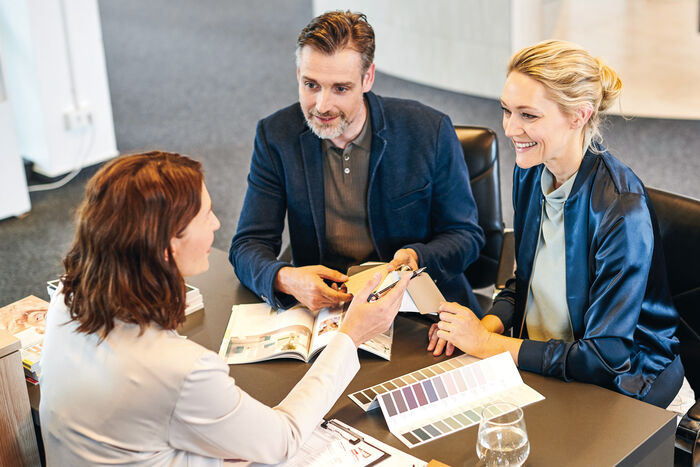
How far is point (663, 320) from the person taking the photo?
2.00 meters

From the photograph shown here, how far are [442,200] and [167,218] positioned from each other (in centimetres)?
124

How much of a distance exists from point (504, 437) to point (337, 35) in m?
1.35

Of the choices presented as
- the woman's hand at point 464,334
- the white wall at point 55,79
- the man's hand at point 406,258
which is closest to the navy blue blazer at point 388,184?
the man's hand at point 406,258

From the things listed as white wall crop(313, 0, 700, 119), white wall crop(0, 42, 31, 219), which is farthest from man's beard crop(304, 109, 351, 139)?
white wall crop(313, 0, 700, 119)

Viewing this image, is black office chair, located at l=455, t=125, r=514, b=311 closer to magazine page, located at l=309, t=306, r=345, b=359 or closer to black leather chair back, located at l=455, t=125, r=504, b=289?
black leather chair back, located at l=455, t=125, r=504, b=289

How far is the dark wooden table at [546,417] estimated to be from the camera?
1544mm

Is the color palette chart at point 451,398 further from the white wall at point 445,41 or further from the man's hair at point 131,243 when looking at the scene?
the white wall at point 445,41

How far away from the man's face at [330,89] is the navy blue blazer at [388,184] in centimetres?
8

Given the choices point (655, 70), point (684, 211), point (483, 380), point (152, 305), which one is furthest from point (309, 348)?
point (655, 70)

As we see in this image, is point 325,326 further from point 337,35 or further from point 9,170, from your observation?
point 9,170

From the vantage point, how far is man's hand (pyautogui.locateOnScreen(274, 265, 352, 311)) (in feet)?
6.75

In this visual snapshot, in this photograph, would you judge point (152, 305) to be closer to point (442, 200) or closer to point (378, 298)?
point (378, 298)

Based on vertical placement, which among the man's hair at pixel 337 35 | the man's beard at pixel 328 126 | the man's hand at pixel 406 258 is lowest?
the man's hand at pixel 406 258

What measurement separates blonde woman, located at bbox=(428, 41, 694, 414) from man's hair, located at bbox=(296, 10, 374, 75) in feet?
1.76
